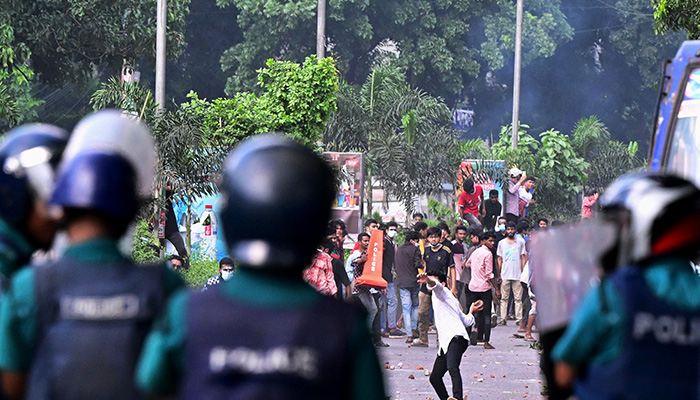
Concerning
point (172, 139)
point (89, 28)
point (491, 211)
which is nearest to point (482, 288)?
point (172, 139)

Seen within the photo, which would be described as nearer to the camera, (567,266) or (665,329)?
(665,329)

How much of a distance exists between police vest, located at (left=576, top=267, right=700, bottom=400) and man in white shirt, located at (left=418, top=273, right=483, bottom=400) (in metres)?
6.93

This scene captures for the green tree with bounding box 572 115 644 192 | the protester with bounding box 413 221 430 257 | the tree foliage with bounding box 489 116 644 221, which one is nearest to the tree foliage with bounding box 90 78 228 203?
the protester with bounding box 413 221 430 257

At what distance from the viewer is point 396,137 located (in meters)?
28.4

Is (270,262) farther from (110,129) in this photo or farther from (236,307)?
(110,129)

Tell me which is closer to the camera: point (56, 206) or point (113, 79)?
point (56, 206)

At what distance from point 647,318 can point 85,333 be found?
1.41m

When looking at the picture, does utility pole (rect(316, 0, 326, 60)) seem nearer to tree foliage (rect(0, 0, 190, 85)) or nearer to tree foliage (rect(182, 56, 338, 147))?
tree foliage (rect(182, 56, 338, 147))

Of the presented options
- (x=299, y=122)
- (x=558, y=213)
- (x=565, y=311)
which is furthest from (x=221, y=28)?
(x=565, y=311)

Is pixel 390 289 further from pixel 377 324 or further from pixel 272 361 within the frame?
pixel 272 361

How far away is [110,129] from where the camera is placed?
2.95 m

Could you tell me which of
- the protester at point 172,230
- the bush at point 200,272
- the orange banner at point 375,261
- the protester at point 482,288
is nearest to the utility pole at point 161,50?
the protester at point 172,230

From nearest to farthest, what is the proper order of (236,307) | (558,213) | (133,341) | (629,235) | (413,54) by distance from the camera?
(236,307) < (133,341) < (629,235) < (558,213) < (413,54)

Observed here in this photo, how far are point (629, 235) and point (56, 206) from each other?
151 centimetres
